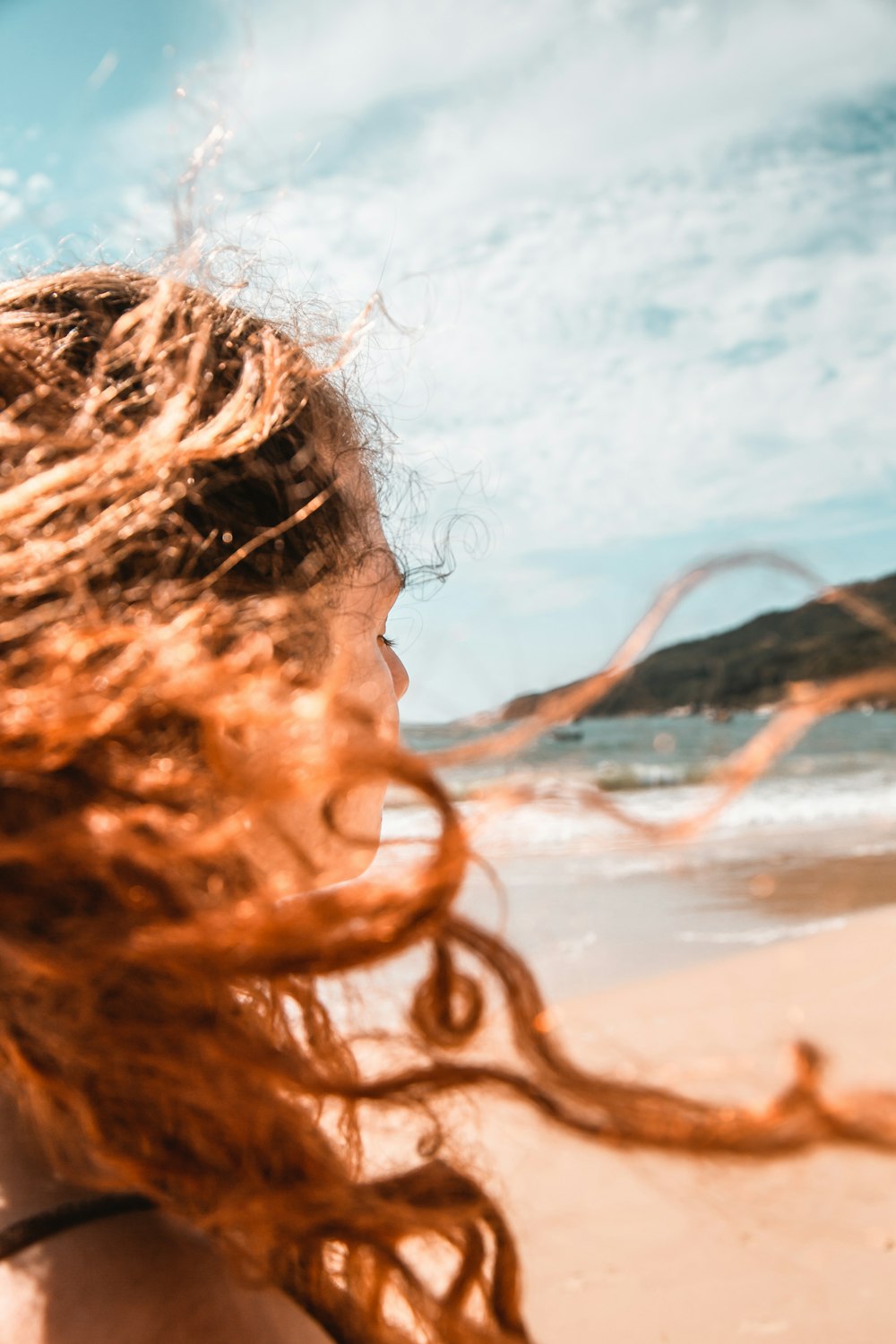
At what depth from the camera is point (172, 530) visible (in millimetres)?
1033

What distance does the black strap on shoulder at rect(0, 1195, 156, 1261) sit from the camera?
3.02 ft

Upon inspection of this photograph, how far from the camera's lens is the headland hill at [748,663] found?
46.3 inches

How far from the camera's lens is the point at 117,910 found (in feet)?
2.42

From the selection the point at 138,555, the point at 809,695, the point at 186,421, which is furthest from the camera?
the point at 186,421

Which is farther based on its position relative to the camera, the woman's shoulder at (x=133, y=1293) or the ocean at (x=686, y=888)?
the ocean at (x=686, y=888)

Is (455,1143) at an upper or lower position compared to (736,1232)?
upper

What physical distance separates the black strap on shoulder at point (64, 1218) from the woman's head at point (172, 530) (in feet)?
1.29

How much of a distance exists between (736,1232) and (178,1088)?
11.7 feet

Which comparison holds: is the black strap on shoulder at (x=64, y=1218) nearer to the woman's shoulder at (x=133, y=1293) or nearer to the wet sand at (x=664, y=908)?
the woman's shoulder at (x=133, y=1293)

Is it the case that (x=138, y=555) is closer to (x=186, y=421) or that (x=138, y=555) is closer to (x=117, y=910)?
(x=186, y=421)

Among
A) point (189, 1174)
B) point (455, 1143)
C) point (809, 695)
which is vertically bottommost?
point (455, 1143)

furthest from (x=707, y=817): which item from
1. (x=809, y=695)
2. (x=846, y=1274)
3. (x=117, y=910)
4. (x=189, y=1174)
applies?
(x=846, y=1274)

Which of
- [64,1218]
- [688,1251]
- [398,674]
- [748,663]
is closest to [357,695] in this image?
[398,674]

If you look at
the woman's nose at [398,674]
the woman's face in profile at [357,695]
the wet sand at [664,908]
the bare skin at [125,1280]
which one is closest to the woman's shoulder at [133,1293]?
the bare skin at [125,1280]
